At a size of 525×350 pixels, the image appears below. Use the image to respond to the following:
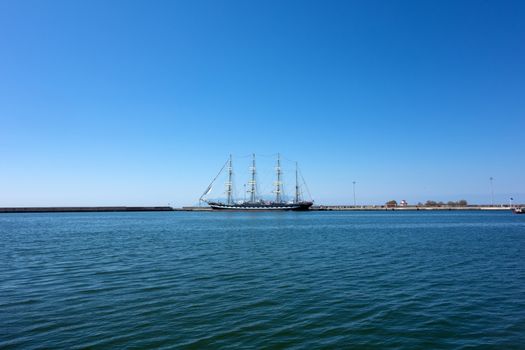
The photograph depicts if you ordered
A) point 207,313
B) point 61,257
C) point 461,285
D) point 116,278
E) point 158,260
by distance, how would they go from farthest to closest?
1. point 61,257
2. point 158,260
3. point 116,278
4. point 461,285
5. point 207,313

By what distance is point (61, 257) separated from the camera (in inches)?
1276

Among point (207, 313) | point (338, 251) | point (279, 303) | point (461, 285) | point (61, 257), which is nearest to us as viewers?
point (207, 313)

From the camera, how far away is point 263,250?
37156 millimetres

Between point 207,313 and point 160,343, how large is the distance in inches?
143

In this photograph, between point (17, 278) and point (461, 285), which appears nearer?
point (461, 285)

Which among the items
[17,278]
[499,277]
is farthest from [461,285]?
[17,278]

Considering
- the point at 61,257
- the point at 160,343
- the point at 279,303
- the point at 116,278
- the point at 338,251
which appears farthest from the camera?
the point at 338,251

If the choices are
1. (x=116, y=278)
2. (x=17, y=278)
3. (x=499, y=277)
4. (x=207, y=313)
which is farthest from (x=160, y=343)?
(x=499, y=277)

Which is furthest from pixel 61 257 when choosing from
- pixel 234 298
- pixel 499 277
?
pixel 499 277

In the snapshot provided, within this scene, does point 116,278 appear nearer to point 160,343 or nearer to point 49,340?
point 49,340

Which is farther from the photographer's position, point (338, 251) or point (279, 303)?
point (338, 251)

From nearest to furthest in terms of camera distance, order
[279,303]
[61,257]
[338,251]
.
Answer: [279,303] → [61,257] → [338,251]

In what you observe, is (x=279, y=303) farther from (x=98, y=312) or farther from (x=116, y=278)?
(x=116, y=278)

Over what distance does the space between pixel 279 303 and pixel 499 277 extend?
50.9ft
